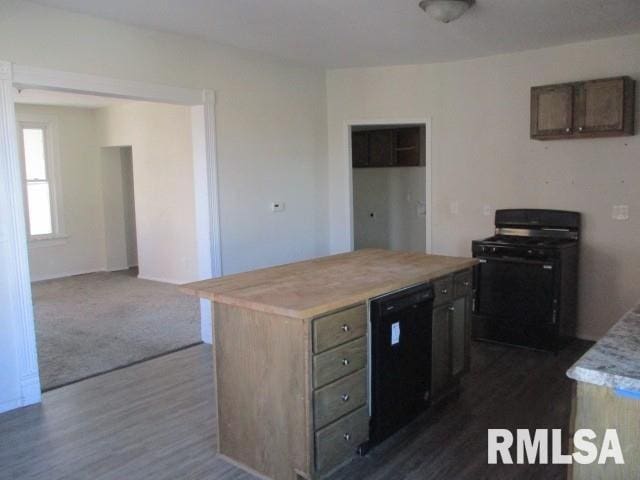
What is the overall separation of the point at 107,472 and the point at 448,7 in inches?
123

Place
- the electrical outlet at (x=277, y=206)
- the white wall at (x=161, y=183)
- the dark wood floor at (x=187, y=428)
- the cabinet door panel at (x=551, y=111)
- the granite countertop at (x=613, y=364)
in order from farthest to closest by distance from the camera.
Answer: the white wall at (x=161, y=183) → the electrical outlet at (x=277, y=206) → the cabinet door panel at (x=551, y=111) → the dark wood floor at (x=187, y=428) → the granite countertop at (x=613, y=364)

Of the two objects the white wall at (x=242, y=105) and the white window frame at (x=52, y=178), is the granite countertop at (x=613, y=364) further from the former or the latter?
the white window frame at (x=52, y=178)

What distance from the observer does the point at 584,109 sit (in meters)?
4.24

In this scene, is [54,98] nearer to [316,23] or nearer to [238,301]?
[316,23]

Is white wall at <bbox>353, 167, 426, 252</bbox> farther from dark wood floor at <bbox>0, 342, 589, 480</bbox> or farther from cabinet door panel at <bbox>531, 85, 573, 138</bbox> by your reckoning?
dark wood floor at <bbox>0, 342, 589, 480</bbox>

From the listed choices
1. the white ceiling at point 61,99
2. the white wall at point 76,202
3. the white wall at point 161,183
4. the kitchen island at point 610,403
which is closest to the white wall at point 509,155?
the white wall at point 161,183

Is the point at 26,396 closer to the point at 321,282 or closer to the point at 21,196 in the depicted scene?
the point at 21,196

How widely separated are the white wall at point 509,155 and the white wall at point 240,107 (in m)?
0.31

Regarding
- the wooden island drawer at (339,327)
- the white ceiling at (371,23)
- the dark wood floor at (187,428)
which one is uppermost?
the white ceiling at (371,23)

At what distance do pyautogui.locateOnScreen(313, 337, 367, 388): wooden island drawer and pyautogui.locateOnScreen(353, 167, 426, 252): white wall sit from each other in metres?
5.18

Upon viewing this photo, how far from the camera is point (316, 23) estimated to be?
3.77 m

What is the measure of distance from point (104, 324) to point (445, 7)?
413 centimetres

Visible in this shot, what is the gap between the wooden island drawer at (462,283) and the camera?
131 inches

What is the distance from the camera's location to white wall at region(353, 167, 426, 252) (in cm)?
764
